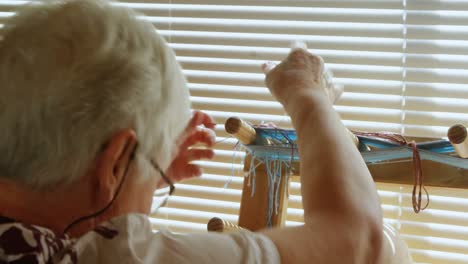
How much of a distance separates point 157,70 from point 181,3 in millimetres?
Answer: 874

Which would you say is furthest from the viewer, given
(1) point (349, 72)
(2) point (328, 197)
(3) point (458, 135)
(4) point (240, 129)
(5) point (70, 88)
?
(1) point (349, 72)

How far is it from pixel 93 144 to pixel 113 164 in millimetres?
30

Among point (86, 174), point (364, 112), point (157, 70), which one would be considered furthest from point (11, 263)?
point (364, 112)

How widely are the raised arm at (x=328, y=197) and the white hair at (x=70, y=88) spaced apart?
0.21 m

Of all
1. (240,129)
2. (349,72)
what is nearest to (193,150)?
(240,129)

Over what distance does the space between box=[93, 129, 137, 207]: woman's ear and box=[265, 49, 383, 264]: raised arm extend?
0.17 m

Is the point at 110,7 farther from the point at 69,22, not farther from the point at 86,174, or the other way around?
the point at 86,174

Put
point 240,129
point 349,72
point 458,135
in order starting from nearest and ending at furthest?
point 458,135, point 240,129, point 349,72

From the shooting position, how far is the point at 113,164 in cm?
62

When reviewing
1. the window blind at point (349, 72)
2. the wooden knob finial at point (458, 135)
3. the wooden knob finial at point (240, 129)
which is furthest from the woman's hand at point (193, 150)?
the window blind at point (349, 72)

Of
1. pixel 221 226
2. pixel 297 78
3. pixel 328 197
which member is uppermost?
pixel 297 78

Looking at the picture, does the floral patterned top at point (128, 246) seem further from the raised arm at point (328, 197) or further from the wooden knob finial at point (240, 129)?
the wooden knob finial at point (240, 129)

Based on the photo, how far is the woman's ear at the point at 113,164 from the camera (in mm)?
606

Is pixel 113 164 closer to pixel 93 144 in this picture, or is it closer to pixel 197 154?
pixel 93 144
